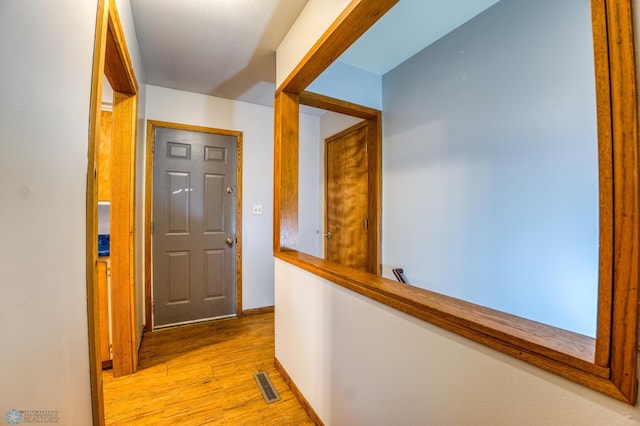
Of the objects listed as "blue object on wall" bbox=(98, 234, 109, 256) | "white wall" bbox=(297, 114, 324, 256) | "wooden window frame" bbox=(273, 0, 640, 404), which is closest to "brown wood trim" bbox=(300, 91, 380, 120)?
"white wall" bbox=(297, 114, 324, 256)

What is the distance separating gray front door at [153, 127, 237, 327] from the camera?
2.62 m

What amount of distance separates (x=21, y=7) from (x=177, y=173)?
2300mm

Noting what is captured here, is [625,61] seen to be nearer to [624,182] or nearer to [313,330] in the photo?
[624,182]

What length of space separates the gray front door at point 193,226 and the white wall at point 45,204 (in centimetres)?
186

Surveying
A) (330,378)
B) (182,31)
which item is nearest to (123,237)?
(182,31)

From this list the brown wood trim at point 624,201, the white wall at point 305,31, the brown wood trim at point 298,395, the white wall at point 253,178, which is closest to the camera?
the brown wood trim at point 624,201

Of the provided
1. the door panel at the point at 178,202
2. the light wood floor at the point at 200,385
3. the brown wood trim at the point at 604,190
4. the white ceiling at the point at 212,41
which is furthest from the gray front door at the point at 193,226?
the brown wood trim at the point at 604,190

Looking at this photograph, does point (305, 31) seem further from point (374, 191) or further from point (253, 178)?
point (253, 178)

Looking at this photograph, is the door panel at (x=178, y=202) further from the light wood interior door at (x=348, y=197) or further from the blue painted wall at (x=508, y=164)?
the blue painted wall at (x=508, y=164)

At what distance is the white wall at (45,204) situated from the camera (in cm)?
52

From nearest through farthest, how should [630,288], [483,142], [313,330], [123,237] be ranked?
[630,288] → [313,330] → [483,142] → [123,237]

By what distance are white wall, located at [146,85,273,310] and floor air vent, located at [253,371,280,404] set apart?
1.20 meters

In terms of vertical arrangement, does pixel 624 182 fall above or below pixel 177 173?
below

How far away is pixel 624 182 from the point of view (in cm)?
44
